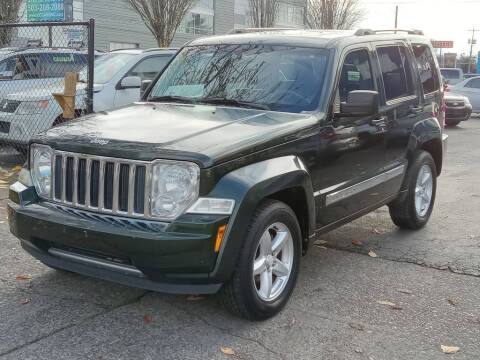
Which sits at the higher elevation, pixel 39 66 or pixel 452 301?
pixel 39 66

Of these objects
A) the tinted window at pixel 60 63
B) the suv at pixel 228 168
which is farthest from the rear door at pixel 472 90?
the suv at pixel 228 168

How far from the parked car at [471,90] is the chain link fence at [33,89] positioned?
15.6 metres

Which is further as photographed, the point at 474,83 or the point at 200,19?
the point at 200,19

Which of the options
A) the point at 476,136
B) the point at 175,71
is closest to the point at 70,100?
the point at 175,71

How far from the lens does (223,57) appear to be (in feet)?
17.1

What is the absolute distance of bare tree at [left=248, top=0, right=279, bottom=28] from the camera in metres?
33.5

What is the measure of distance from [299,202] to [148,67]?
A: 624 cm

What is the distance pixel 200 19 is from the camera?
38000 mm

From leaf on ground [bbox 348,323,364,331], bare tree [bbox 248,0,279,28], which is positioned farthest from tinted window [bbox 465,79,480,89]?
leaf on ground [bbox 348,323,364,331]

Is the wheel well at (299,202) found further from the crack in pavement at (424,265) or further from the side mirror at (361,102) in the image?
the crack in pavement at (424,265)

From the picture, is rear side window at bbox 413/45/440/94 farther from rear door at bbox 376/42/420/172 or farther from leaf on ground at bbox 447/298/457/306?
leaf on ground at bbox 447/298/457/306

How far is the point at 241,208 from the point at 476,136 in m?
14.2

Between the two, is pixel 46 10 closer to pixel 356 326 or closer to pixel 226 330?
pixel 226 330

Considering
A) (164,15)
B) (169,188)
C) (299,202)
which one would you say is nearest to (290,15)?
(164,15)
